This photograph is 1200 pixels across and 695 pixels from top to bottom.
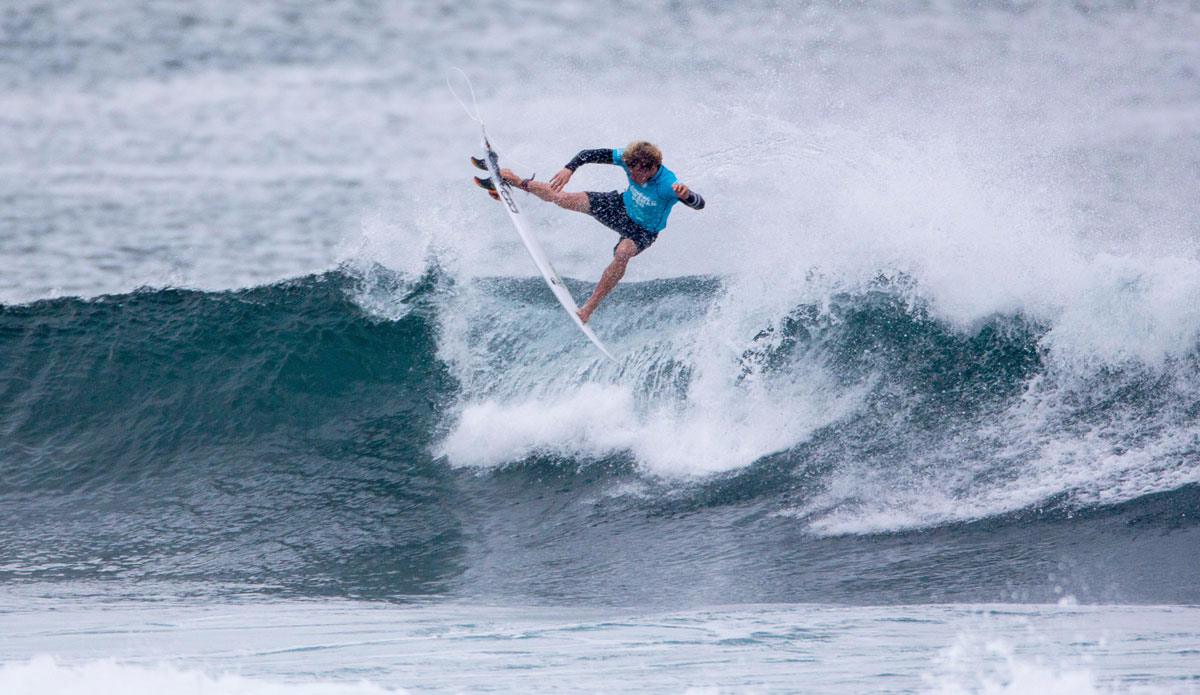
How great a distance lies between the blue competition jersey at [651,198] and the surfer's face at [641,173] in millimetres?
30

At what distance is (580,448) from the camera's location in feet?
19.7

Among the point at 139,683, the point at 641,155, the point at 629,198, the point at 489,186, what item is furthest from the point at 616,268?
the point at 139,683

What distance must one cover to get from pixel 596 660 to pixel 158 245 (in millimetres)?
6860

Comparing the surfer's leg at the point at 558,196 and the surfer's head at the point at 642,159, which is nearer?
the surfer's head at the point at 642,159

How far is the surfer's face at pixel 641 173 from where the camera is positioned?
5334mm

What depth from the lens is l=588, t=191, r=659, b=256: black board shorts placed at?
573cm

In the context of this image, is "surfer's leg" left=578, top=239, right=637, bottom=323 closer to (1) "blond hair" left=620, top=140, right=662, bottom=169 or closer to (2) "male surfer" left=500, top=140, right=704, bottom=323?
(2) "male surfer" left=500, top=140, right=704, bottom=323

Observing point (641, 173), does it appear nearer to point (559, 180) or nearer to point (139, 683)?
point (559, 180)

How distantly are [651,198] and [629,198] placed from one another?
158mm

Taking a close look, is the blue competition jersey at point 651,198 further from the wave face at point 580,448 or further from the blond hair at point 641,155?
the wave face at point 580,448

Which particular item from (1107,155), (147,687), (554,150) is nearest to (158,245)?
(554,150)

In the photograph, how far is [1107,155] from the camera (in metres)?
8.91

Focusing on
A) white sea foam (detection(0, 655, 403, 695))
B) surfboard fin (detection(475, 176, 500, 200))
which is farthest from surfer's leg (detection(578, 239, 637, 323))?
white sea foam (detection(0, 655, 403, 695))

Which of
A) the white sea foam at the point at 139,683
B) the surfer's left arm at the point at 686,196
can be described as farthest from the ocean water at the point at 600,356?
the surfer's left arm at the point at 686,196
